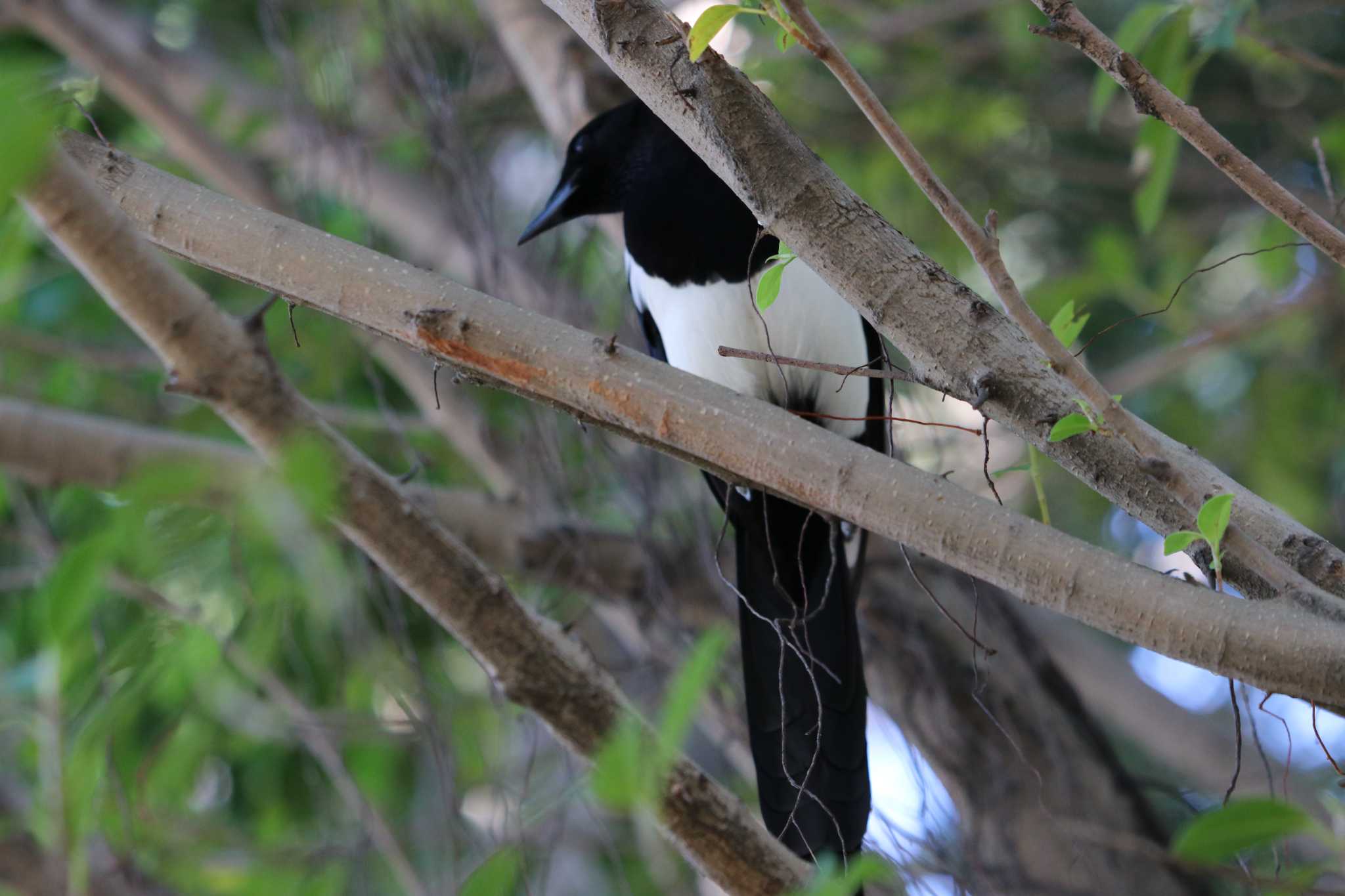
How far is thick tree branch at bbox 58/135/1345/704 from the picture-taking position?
2.26 ft

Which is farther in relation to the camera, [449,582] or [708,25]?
[449,582]

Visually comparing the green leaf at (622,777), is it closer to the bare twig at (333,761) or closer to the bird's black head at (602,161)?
the bare twig at (333,761)

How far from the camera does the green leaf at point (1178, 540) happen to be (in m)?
0.68

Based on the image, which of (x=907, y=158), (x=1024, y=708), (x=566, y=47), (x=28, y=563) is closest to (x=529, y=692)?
(x=907, y=158)

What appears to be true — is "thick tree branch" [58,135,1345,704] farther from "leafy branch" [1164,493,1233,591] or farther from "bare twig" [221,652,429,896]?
"bare twig" [221,652,429,896]

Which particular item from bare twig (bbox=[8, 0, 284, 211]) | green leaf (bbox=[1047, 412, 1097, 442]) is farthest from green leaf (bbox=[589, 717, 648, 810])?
bare twig (bbox=[8, 0, 284, 211])

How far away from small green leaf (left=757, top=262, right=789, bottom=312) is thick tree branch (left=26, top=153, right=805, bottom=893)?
0.37 m

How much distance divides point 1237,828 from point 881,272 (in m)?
0.39

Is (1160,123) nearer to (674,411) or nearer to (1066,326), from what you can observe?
(1066,326)

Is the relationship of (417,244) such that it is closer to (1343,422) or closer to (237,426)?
(237,426)

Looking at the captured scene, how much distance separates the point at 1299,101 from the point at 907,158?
7.47 feet

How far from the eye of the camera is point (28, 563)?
6.74 feet

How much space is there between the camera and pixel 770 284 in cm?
82

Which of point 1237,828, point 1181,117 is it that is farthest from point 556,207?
point 1237,828
